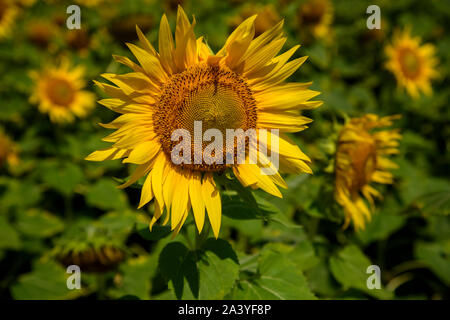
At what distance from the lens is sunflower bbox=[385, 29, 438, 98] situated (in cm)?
437

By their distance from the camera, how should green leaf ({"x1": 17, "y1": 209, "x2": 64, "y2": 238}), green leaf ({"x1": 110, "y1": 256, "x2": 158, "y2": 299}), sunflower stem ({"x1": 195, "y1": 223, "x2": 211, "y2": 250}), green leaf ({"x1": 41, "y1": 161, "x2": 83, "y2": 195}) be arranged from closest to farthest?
1. sunflower stem ({"x1": 195, "y1": 223, "x2": 211, "y2": 250})
2. green leaf ({"x1": 110, "y1": 256, "x2": 158, "y2": 299})
3. green leaf ({"x1": 17, "y1": 209, "x2": 64, "y2": 238})
4. green leaf ({"x1": 41, "y1": 161, "x2": 83, "y2": 195})

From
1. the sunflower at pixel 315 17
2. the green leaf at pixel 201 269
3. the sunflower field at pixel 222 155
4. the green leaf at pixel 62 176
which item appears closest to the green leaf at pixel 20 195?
the sunflower field at pixel 222 155

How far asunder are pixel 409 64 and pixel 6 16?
477 centimetres

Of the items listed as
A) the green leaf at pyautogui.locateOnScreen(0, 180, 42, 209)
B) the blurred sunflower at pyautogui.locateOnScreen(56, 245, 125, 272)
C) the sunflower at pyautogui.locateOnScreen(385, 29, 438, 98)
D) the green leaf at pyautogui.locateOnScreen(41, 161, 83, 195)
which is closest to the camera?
the blurred sunflower at pyautogui.locateOnScreen(56, 245, 125, 272)

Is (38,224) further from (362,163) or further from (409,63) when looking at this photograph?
(409,63)

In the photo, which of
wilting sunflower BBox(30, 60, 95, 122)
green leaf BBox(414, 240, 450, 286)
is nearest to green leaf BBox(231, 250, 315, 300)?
green leaf BBox(414, 240, 450, 286)

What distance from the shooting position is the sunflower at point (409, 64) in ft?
14.3

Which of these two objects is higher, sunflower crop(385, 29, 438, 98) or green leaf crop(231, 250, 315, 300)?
sunflower crop(385, 29, 438, 98)

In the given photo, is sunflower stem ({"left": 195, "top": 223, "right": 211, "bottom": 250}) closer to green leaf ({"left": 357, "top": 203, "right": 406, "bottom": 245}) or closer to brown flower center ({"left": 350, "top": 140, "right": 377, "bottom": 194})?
brown flower center ({"left": 350, "top": 140, "right": 377, "bottom": 194})

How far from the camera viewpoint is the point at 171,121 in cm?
157
